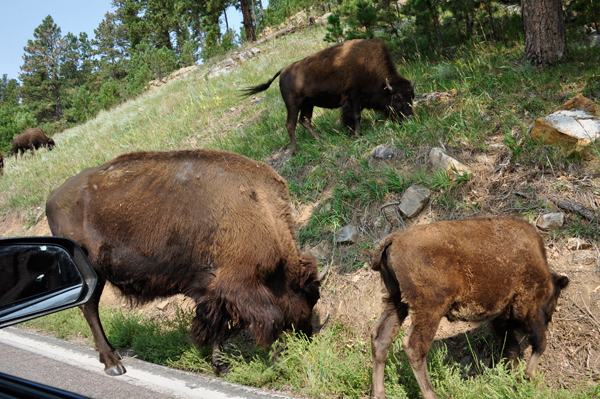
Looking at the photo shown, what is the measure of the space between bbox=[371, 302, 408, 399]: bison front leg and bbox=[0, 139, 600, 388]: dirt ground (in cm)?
63

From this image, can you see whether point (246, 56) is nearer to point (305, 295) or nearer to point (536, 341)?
point (305, 295)

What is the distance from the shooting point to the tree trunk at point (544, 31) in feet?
20.2

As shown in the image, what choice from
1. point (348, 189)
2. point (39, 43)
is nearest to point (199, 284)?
point (348, 189)

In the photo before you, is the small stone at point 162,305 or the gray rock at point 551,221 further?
the small stone at point 162,305

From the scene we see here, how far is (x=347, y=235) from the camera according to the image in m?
5.18

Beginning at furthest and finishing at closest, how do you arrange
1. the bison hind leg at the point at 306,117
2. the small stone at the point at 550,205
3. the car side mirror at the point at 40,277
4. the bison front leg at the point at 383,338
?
the bison hind leg at the point at 306,117 → the small stone at the point at 550,205 → the bison front leg at the point at 383,338 → the car side mirror at the point at 40,277

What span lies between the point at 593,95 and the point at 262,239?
467 cm

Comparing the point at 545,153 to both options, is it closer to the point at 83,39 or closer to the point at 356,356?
the point at 356,356

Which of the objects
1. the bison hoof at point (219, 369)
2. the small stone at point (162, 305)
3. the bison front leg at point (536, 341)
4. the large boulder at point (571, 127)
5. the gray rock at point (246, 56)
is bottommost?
the small stone at point (162, 305)

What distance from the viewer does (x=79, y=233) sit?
431 cm

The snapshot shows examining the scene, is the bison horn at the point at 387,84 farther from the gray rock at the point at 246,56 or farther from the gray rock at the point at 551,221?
the gray rock at the point at 246,56

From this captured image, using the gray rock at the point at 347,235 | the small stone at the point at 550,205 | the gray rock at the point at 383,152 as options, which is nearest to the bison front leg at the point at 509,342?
the small stone at the point at 550,205

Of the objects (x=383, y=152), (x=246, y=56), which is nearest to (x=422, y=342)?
(x=383, y=152)

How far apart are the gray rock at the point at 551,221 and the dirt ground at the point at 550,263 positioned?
0.07m
